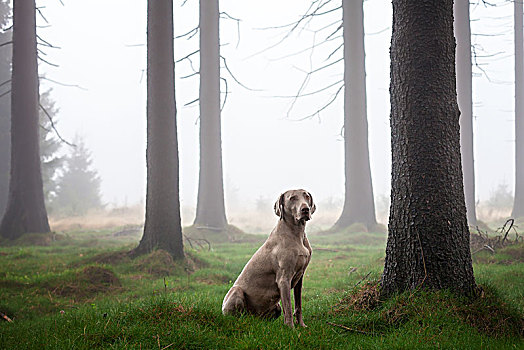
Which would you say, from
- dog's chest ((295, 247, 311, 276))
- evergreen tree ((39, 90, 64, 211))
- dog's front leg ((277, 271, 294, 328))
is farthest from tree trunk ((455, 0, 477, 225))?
evergreen tree ((39, 90, 64, 211))

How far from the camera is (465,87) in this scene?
1775 cm

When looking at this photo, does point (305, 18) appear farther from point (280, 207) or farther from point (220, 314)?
point (220, 314)

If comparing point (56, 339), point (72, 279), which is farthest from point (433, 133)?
point (72, 279)

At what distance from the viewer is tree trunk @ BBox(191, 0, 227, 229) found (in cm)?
1705

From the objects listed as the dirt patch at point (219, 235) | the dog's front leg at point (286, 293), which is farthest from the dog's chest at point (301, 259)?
the dirt patch at point (219, 235)

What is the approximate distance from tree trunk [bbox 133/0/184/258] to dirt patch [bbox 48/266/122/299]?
162cm

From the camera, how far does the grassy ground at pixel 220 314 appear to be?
4050 millimetres

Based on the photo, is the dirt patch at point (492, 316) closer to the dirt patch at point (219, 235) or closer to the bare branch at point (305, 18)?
the dirt patch at point (219, 235)

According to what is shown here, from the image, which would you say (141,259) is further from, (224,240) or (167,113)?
(224,240)

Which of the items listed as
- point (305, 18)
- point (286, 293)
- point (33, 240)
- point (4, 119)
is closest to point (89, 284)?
point (286, 293)

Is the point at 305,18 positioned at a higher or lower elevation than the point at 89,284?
higher

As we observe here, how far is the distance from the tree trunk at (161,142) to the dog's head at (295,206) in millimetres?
5780

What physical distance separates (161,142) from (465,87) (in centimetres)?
1363

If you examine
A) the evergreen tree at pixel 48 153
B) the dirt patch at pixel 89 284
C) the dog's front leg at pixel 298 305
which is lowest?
the dirt patch at pixel 89 284
